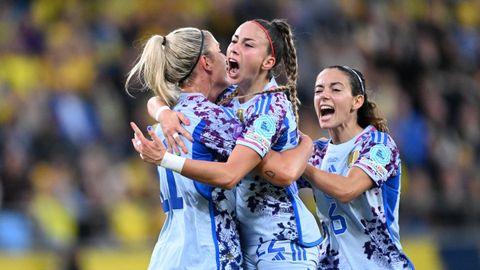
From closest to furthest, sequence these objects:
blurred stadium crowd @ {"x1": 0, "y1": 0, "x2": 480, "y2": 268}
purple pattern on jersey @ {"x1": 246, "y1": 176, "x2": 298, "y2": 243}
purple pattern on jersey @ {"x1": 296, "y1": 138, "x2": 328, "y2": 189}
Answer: purple pattern on jersey @ {"x1": 246, "y1": 176, "x2": 298, "y2": 243}, purple pattern on jersey @ {"x1": 296, "y1": 138, "x2": 328, "y2": 189}, blurred stadium crowd @ {"x1": 0, "y1": 0, "x2": 480, "y2": 268}

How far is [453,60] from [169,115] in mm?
10517

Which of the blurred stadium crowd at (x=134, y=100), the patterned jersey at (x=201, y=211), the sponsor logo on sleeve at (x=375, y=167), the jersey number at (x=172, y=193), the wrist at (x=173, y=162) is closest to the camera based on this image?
the wrist at (x=173, y=162)

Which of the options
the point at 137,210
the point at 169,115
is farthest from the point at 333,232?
the point at 137,210

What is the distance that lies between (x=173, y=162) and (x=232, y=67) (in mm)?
782

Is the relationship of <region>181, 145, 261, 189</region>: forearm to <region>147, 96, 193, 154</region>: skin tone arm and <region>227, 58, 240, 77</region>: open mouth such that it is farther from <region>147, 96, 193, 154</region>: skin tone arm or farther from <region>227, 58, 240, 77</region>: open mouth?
<region>227, 58, 240, 77</region>: open mouth

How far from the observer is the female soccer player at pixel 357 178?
18.8 feet

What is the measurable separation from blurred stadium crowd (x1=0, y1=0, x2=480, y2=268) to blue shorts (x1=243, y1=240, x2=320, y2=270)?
5022 mm

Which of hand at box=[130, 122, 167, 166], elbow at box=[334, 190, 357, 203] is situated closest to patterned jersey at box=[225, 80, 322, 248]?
elbow at box=[334, 190, 357, 203]

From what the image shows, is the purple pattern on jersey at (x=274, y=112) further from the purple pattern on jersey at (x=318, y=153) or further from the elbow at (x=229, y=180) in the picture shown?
the purple pattern on jersey at (x=318, y=153)

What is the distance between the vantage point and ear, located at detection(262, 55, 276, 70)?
5391 mm

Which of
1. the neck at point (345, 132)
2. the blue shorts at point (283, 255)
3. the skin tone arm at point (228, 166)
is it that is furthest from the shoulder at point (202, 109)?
the neck at point (345, 132)

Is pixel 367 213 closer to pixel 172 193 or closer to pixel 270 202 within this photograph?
pixel 270 202

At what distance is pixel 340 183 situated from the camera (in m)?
5.52

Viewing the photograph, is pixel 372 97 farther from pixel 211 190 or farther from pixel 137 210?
pixel 137 210
